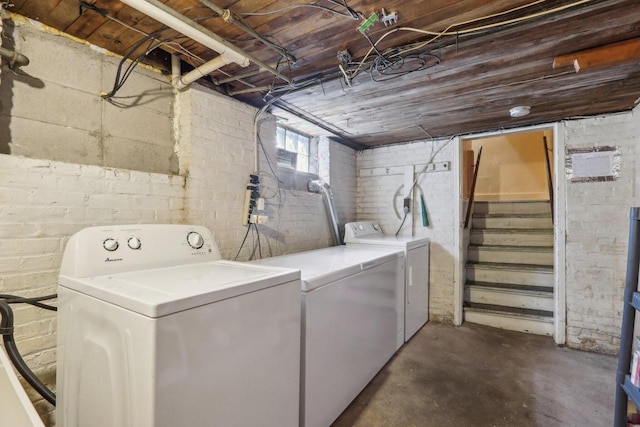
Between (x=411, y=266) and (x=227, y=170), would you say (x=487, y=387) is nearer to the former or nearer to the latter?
(x=411, y=266)

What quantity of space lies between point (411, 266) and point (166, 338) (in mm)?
2473

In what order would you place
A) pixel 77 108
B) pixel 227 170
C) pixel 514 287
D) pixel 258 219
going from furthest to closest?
pixel 514 287
pixel 258 219
pixel 227 170
pixel 77 108

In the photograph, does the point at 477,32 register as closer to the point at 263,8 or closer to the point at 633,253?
the point at 263,8

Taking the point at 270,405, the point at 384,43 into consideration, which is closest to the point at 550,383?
the point at 270,405

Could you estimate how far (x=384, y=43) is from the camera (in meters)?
1.63

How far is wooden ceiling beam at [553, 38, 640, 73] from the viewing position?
155 cm

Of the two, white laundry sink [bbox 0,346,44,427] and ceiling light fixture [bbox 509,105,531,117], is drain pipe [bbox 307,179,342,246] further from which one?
white laundry sink [bbox 0,346,44,427]

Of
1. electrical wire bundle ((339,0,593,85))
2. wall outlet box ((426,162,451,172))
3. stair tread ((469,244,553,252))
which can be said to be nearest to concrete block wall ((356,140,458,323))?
wall outlet box ((426,162,451,172))

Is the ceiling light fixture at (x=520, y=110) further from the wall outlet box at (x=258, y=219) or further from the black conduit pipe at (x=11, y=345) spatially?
the black conduit pipe at (x=11, y=345)

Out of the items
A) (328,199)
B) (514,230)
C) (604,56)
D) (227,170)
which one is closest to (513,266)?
(514,230)

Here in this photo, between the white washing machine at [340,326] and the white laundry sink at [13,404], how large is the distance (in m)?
0.99

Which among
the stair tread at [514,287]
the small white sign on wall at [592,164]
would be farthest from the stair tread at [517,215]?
the small white sign on wall at [592,164]

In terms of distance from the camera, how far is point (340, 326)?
1.75m

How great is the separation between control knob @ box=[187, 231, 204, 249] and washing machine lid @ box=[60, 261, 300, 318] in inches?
6.4
